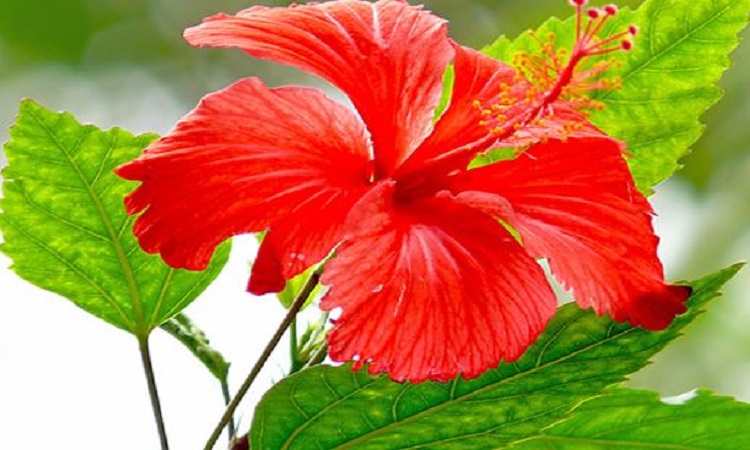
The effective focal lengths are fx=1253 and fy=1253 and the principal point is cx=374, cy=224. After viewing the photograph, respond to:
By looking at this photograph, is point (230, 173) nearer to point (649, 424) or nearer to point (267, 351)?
point (267, 351)

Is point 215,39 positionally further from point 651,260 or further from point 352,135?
point 651,260

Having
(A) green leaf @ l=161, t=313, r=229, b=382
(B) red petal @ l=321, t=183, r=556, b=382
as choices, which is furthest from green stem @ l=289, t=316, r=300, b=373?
(B) red petal @ l=321, t=183, r=556, b=382

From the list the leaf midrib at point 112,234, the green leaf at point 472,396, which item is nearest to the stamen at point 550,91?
the green leaf at point 472,396

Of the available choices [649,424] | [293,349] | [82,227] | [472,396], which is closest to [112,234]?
[82,227]

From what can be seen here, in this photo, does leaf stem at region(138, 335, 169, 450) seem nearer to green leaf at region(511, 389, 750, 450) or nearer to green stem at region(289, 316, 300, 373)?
green stem at region(289, 316, 300, 373)

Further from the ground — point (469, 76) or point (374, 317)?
point (469, 76)

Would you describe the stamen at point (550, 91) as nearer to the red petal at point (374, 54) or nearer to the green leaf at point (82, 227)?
the red petal at point (374, 54)

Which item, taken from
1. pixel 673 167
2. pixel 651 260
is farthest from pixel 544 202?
pixel 673 167
